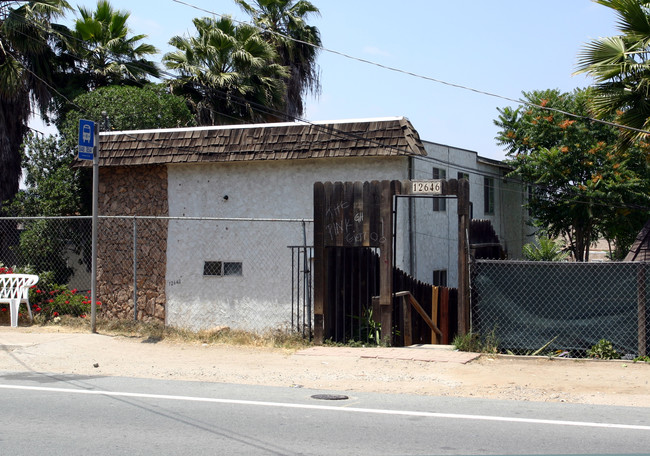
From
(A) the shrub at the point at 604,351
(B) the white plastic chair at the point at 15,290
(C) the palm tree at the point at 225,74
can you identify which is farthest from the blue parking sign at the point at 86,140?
(C) the palm tree at the point at 225,74

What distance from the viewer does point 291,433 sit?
650cm

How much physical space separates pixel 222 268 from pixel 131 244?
226 centimetres

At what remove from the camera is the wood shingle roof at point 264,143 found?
13625 mm

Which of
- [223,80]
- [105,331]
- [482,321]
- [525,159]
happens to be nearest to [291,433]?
[482,321]

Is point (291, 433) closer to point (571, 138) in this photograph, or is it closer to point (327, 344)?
point (327, 344)

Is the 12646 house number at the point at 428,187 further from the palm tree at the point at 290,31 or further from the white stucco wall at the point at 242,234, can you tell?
the palm tree at the point at 290,31

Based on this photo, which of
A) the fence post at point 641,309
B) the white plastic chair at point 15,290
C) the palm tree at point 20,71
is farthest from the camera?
the palm tree at point 20,71

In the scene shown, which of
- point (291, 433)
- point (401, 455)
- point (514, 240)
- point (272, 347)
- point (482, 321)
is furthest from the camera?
point (514, 240)

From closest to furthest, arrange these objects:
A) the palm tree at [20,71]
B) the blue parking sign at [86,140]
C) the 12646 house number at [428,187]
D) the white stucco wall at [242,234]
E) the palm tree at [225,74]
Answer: the 12646 house number at [428,187] < the blue parking sign at [86,140] < the white stucco wall at [242,234] < the palm tree at [20,71] < the palm tree at [225,74]

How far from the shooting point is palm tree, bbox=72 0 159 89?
77.9 ft

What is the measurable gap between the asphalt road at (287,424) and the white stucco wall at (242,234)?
598 cm

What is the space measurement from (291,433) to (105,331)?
26.4 feet

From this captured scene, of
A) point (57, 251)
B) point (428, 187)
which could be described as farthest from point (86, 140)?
point (428, 187)

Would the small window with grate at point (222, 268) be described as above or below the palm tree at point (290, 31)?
below
